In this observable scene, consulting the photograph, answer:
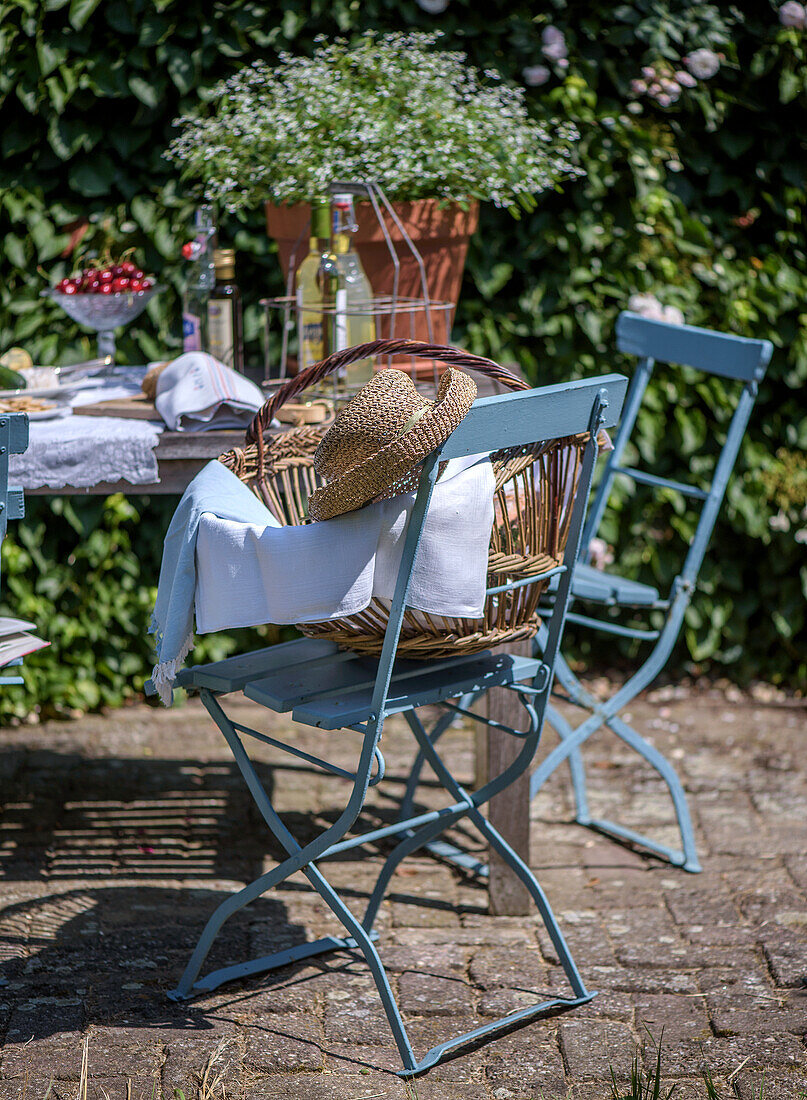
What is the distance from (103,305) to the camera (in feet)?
10.0

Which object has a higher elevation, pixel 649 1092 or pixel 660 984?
pixel 649 1092

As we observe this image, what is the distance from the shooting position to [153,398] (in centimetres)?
288

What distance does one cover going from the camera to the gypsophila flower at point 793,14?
392 centimetres

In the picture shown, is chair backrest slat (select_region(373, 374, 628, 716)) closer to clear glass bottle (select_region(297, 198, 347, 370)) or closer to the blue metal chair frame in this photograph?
the blue metal chair frame

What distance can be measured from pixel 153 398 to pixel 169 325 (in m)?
1.17

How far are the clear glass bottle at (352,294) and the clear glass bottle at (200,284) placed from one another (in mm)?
392

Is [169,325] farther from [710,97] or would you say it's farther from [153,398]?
[710,97]

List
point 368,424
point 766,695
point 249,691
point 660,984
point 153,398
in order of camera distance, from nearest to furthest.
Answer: point 368,424
point 249,691
point 660,984
point 153,398
point 766,695

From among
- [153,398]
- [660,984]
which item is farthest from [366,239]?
[660,984]

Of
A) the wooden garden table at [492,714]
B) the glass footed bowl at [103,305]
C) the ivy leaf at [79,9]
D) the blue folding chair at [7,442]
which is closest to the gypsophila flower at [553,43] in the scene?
the ivy leaf at [79,9]

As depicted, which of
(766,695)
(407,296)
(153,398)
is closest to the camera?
(153,398)

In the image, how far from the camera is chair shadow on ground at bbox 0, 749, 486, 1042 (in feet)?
8.09

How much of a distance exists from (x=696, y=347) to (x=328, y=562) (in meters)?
1.62

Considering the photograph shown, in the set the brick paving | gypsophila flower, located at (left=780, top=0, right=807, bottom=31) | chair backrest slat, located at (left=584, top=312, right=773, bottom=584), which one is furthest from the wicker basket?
gypsophila flower, located at (left=780, top=0, right=807, bottom=31)
